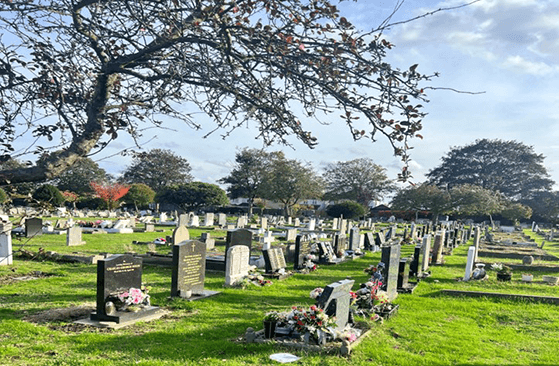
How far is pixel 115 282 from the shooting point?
8836 millimetres

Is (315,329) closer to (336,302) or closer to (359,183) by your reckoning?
(336,302)

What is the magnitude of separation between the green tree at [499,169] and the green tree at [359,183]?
2420 centimetres

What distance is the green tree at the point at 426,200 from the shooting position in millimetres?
50031

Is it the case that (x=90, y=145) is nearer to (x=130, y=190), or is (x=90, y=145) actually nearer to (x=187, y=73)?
(x=187, y=73)

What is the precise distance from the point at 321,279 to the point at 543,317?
6129 millimetres

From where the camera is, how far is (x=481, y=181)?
9375 centimetres

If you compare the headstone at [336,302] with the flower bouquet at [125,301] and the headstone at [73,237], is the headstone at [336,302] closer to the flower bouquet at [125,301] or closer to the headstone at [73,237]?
the flower bouquet at [125,301]

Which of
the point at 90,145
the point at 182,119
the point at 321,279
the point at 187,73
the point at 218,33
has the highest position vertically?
the point at 218,33

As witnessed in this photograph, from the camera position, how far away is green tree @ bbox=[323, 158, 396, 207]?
244 ft

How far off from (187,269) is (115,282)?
223 cm

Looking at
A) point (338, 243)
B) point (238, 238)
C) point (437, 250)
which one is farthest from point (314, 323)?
point (437, 250)

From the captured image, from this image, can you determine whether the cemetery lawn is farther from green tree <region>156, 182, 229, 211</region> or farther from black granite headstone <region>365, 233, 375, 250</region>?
green tree <region>156, 182, 229, 211</region>

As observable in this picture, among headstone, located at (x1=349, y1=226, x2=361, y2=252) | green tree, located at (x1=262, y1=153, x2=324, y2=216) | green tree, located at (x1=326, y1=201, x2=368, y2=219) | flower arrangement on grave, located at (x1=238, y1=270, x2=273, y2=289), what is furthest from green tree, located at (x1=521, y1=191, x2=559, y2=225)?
flower arrangement on grave, located at (x1=238, y1=270, x2=273, y2=289)

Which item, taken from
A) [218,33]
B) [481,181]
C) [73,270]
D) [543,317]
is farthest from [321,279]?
[481,181]
